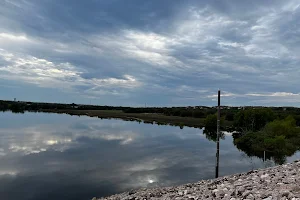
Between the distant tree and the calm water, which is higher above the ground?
the distant tree

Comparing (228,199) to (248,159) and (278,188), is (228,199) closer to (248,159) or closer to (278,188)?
(278,188)

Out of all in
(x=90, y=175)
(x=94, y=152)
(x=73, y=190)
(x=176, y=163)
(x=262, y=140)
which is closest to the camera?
(x=73, y=190)

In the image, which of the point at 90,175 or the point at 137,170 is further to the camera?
the point at 137,170

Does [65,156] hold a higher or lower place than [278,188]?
lower

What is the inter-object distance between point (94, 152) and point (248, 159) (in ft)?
82.4

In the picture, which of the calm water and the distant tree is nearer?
the calm water

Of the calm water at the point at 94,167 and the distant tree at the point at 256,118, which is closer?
the calm water at the point at 94,167

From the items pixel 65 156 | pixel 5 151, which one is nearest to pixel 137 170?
pixel 65 156

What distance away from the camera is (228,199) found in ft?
35.7

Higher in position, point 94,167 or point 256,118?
point 256,118

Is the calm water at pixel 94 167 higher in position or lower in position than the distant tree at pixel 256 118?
lower

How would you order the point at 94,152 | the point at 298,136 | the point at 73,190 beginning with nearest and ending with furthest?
1. the point at 73,190
2. the point at 94,152
3. the point at 298,136

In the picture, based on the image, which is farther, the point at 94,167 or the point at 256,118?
the point at 256,118

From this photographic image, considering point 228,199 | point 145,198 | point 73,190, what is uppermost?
point 228,199
